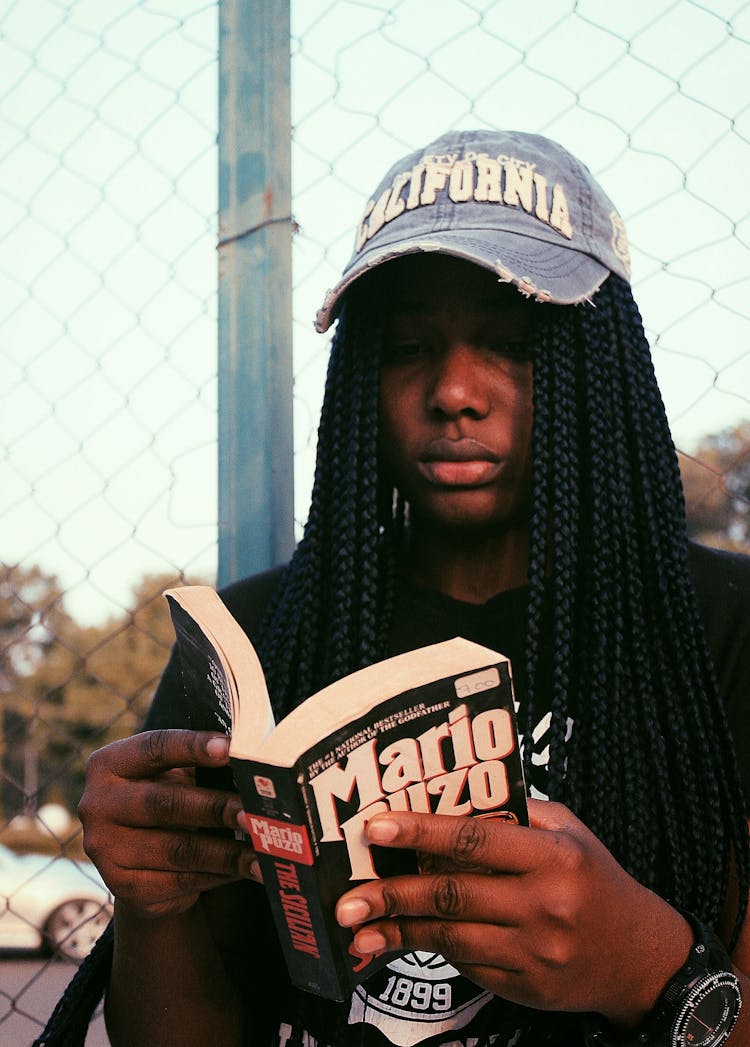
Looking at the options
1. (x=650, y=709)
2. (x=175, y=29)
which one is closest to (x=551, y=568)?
(x=650, y=709)

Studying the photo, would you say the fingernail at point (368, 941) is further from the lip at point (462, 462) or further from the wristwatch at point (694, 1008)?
the lip at point (462, 462)

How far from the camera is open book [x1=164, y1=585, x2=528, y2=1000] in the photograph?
65 cm

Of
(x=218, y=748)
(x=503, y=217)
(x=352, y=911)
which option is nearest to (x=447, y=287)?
(x=503, y=217)

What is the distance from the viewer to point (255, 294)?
1362 mm

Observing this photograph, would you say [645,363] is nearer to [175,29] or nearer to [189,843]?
[189,843]

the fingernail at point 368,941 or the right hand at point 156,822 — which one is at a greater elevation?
the right hand at point 156,822

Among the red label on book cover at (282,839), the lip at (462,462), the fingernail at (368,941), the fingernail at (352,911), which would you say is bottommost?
the fingernail at (368,941)

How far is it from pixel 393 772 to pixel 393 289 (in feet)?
2.05

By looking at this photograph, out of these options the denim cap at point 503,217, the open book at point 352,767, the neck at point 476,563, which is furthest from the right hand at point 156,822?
the denim cap at point 503,217

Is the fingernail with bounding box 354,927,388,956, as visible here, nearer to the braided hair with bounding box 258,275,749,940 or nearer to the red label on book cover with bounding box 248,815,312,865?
the red label on book cover with bounding box 248,815,312,865

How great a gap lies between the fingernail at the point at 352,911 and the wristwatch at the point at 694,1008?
269 mm

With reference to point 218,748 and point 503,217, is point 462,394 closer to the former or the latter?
point 503,217

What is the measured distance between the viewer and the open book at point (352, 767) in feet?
2.14

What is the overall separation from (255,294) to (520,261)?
1.39ft
